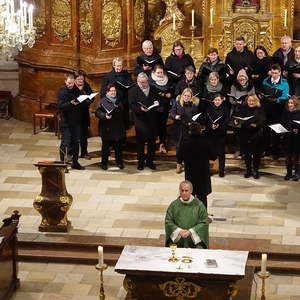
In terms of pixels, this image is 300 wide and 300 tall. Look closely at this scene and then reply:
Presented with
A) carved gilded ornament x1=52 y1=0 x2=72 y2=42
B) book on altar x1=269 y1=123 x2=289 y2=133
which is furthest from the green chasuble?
carved gilded ornament x1=52 y1=0 x2=72 y2=42

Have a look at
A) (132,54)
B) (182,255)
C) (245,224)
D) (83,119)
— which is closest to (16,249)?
(182,255)

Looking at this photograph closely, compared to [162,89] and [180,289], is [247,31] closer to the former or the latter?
[162,89]

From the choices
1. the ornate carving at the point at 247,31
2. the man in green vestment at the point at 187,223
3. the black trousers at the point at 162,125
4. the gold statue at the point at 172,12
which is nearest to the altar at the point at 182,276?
the man in green vestment at the point at 187,223

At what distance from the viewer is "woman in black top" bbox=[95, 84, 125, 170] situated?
18719mm

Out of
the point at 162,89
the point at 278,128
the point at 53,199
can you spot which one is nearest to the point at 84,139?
the point at 162,89

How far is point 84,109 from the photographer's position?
1920 cm

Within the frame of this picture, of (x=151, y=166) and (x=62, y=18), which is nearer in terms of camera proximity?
(x=151, y=166)

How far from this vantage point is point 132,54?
20.9 meters

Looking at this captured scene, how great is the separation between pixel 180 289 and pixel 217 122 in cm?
533

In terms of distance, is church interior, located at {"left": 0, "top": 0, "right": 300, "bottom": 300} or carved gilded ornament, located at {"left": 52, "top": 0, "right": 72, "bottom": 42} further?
carved gilded ornament, located at {"left": 52, "top": 0, "right": 72, "bottom": 42}

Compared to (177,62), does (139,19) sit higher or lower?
higher

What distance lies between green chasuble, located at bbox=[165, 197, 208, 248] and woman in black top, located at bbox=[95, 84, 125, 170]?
472cm

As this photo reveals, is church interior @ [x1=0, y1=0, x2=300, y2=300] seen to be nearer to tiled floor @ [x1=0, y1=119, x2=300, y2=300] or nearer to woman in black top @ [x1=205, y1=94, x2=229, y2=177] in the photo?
tiled floor @ [x1=0, y1=119, x2=300, y2=300]

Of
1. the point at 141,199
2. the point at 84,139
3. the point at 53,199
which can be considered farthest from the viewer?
the point at 84,139
